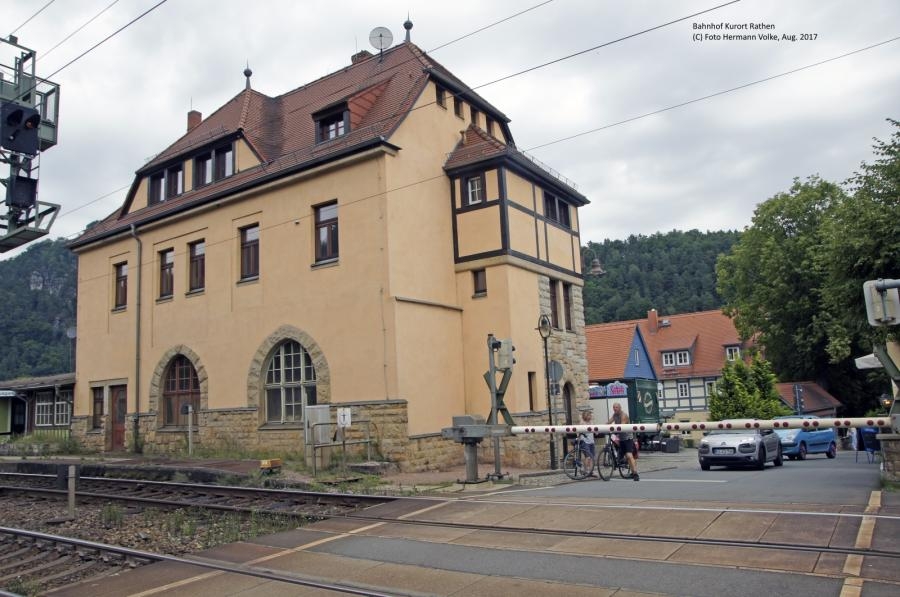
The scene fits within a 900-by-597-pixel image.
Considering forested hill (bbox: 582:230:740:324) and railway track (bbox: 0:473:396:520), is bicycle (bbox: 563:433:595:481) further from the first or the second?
forested hill (bbox: 582:230:740:324)

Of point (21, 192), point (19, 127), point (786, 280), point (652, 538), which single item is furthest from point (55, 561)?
point (786, 280)

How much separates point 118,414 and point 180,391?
3.93 m

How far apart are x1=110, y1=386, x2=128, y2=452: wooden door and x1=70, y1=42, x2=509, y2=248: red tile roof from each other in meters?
6.04

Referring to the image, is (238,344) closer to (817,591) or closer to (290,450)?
(290,450)

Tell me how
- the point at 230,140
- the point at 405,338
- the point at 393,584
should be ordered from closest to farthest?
the point at 393,584 → the point at 405,338 → the point at 230,140

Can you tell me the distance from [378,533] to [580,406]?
1651 cm

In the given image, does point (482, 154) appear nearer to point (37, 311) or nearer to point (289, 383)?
point (289, 383)

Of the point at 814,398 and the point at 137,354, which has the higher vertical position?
the point at 137,354

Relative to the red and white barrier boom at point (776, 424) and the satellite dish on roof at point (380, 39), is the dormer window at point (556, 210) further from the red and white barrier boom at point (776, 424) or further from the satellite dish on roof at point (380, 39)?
the red and white barrier boom at point (776, 424)

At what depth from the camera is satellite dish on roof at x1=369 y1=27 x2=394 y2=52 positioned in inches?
1000

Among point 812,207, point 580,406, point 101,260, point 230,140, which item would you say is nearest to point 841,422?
point 580,406

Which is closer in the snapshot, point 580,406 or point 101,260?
point 580,406

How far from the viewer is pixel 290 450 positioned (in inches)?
822

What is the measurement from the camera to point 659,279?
3349 inches
